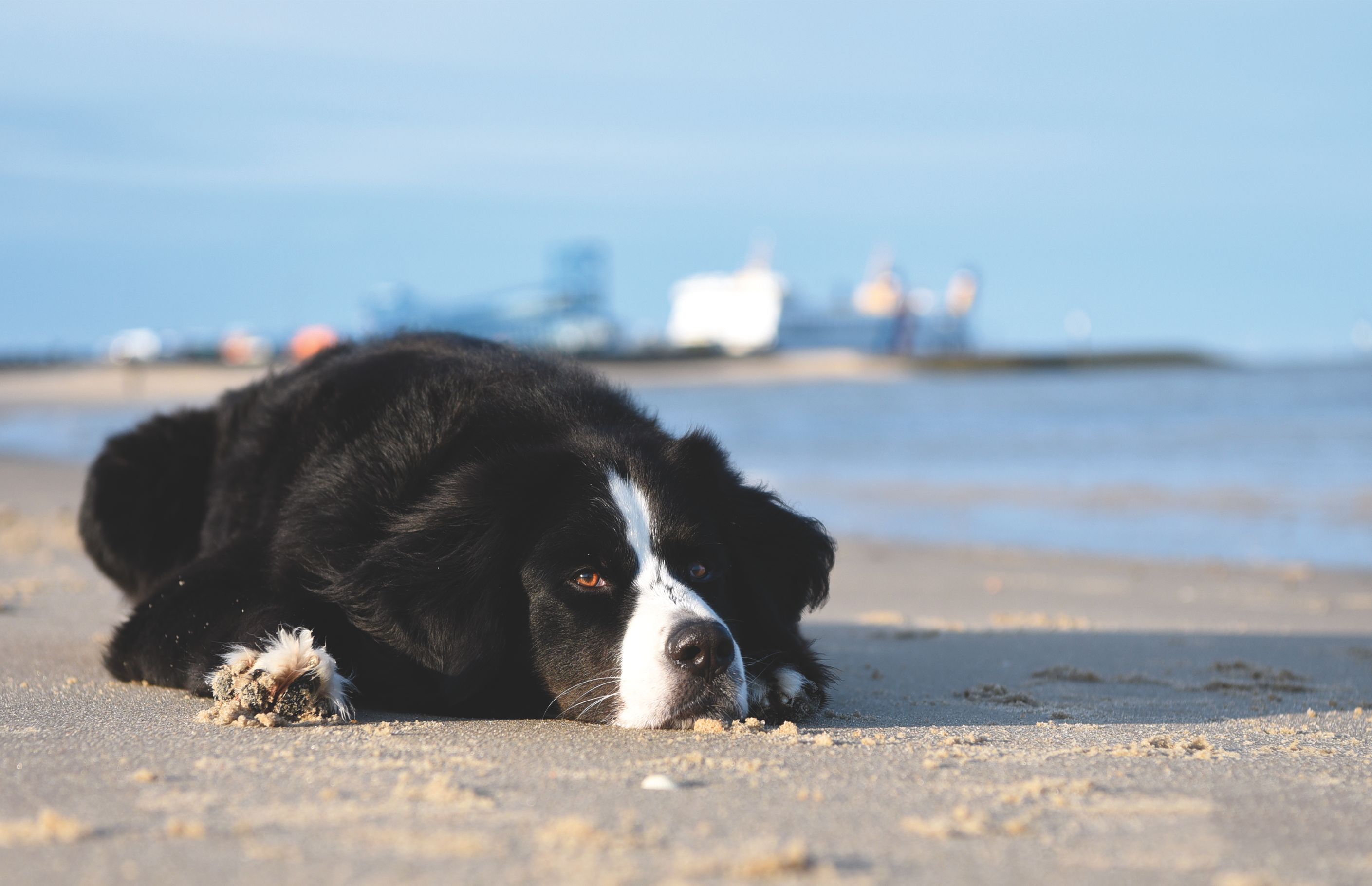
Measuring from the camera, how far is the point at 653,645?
10.7ft

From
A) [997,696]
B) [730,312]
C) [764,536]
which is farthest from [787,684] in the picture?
[730,312]

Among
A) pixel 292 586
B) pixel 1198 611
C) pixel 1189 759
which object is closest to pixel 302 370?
pixel 292 586

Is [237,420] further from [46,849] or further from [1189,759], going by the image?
[1189,759]

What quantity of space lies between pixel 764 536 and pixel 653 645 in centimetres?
79

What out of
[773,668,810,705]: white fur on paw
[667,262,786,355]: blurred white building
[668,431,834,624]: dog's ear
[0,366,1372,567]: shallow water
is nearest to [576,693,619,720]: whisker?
[773,668,810,705]: white fur on paw

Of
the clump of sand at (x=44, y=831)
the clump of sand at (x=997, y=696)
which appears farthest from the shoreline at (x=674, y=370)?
the clump of sand at (x=44, y=831)

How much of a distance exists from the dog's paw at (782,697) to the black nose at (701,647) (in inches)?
13.3

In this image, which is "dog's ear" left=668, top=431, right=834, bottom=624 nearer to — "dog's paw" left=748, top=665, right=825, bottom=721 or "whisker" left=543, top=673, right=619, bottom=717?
"dog's paw" left=748, top=665, right=825, bottom=721

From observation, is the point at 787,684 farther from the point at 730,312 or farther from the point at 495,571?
the point at 730,312

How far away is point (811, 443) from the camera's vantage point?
74.7ft

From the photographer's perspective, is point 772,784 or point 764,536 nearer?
point 772,784

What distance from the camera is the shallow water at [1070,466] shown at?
10320mm

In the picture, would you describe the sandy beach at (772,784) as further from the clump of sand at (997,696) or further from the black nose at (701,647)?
the black nose at (701,647)

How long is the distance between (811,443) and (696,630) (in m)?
19.7
